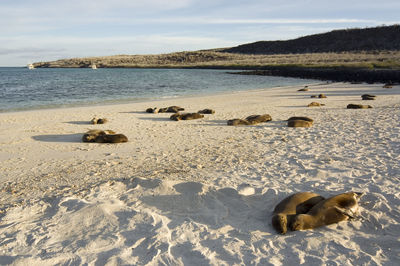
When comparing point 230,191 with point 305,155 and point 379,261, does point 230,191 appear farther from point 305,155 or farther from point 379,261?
point 305,155

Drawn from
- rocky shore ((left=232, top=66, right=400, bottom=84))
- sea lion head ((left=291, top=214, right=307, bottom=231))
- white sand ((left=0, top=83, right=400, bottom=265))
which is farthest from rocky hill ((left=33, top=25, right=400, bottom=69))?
sea lion head ((left=291, top=214, right=307, bottom=231))

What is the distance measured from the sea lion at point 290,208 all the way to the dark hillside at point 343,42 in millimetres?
74898

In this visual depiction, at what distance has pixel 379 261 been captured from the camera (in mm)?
3279

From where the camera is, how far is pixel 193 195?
4785 millimetres

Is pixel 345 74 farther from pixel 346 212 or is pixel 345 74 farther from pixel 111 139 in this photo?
pixel 346 212

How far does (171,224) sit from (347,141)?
18.4ft

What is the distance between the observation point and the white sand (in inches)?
137

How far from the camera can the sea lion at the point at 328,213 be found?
3.89 m

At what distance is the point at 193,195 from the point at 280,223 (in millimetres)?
1428

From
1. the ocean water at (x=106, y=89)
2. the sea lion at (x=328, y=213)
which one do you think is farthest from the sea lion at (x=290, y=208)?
the ocean water at (x=106, y=89)

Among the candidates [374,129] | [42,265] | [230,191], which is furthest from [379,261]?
[374,129]

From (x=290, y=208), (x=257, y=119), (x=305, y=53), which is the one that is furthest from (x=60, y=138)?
(x=305, y=53)

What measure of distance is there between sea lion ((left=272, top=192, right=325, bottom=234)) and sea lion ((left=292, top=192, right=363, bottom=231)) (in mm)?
114

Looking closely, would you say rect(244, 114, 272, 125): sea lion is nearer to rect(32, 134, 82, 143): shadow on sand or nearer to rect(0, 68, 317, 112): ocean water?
rect(32, 134, 82, 143): shadow on sand
